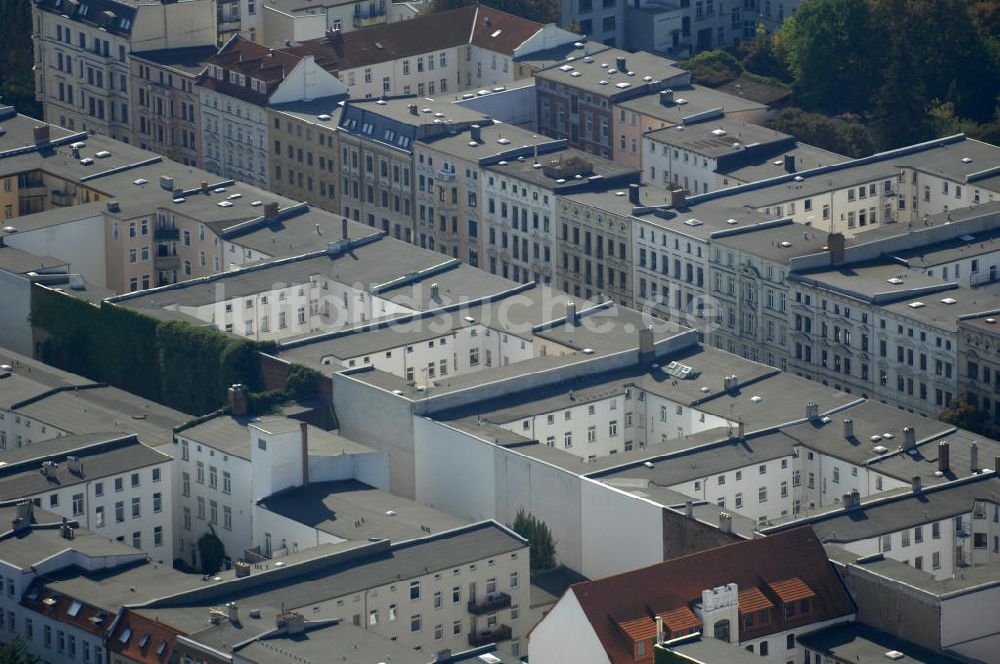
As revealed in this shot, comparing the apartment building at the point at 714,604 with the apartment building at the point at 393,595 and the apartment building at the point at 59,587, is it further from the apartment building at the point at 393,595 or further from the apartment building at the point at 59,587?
the apartment building at the point at 59,587

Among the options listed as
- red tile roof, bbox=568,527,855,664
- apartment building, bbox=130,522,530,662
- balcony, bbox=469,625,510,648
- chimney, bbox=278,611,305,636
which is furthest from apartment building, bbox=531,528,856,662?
chimney, bbox=278,611,305,636

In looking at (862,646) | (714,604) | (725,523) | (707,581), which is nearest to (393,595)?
(707,581)

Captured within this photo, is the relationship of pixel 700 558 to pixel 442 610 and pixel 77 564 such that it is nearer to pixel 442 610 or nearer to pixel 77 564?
pixel 442 610

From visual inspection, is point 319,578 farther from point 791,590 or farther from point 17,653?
point 791,590

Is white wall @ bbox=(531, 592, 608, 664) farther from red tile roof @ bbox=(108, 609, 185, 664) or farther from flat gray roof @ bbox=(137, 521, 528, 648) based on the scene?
red tile roof @ bbox=(108, 609, 185, 664)

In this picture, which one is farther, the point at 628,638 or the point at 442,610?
the point at 442,610

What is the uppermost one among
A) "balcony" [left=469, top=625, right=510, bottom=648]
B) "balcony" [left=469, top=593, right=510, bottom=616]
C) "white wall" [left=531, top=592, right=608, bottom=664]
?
"white wall" [left=531, top=592, right=608, bottom=664]

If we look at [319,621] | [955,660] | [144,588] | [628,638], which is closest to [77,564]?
[144,588]
